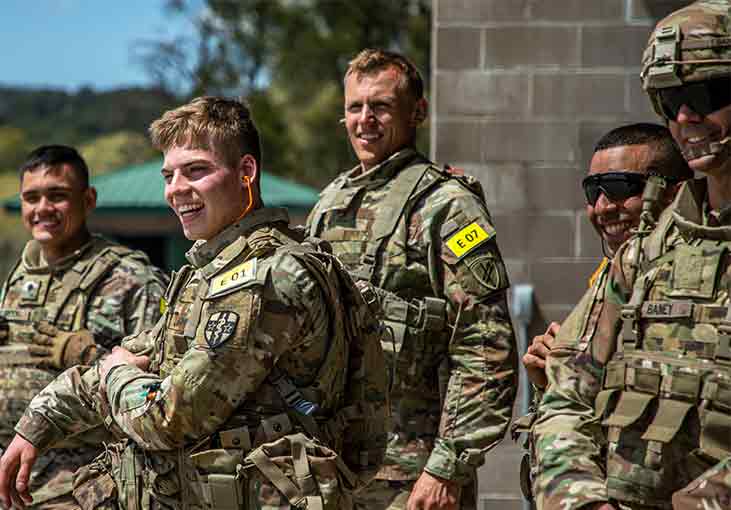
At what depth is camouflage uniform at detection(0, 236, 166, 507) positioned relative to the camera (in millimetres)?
4879

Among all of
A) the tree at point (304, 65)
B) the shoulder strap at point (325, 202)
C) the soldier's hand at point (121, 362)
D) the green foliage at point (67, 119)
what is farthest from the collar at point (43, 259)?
the green foliage at point (67, 119)

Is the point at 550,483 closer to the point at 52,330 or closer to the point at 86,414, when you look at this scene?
the point at 86,414

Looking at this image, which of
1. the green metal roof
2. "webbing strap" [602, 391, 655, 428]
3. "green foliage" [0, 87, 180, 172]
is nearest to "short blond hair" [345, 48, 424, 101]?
"webbing strap" [602, 391, 655, 428]

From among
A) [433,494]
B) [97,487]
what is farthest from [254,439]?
[433,494]

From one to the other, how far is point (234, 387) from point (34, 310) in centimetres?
219

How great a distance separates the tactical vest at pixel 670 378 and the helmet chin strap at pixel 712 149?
16 cm

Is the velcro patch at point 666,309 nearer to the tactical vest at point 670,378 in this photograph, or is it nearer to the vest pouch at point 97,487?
the tactical vest at point 670,378

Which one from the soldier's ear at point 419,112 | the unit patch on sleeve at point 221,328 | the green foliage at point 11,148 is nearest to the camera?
the unit patch on sleeve at point 221,328

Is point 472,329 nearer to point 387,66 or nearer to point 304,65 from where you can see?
point 387,66

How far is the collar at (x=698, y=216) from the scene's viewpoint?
2.73m

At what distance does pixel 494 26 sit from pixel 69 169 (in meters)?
2.48

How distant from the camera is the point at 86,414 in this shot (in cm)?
358

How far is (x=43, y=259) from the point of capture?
5.28 m

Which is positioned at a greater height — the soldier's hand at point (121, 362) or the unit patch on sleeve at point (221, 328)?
the unit patch on sleeve at point (221, 328)
